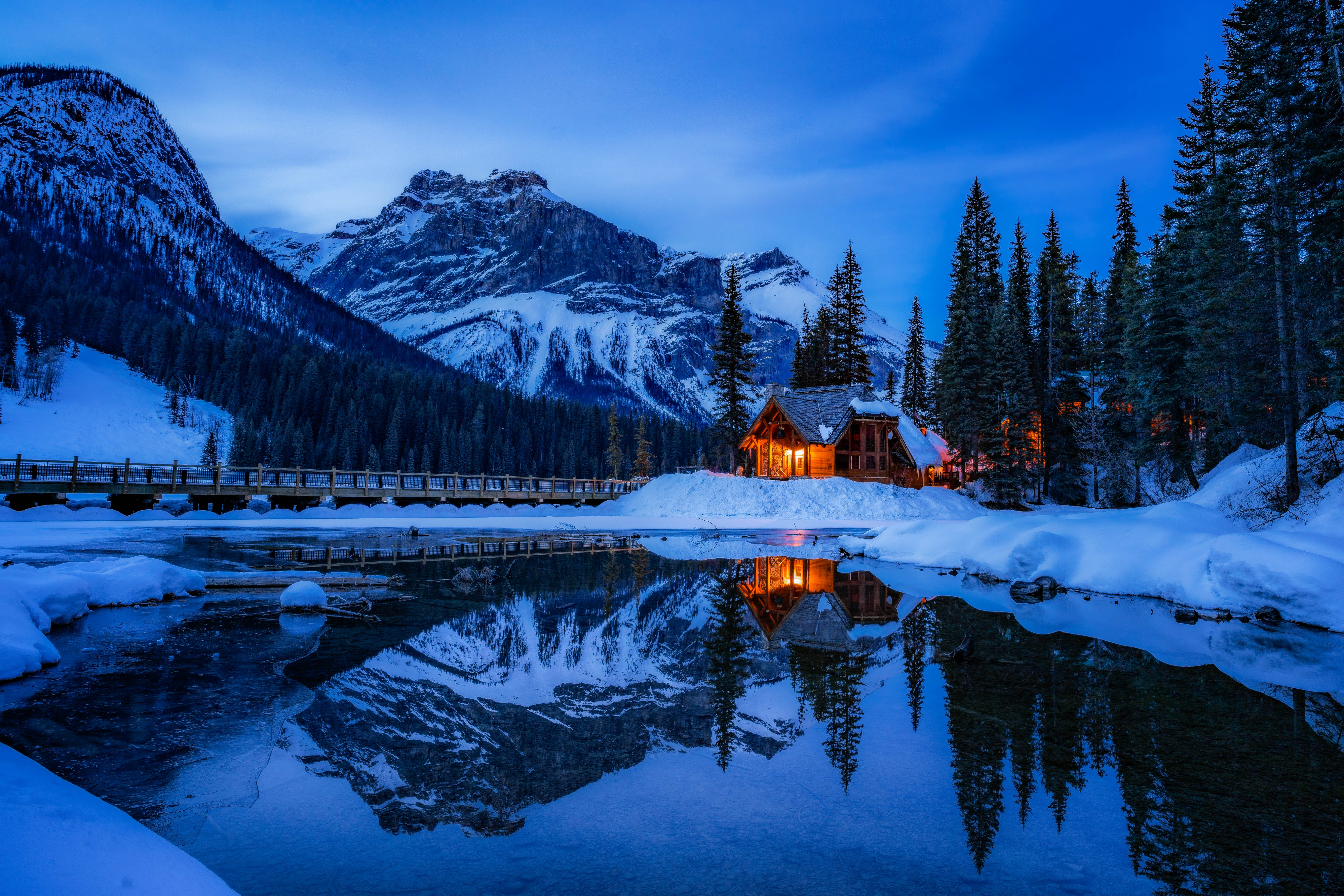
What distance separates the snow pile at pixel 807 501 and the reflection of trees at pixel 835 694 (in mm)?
28017

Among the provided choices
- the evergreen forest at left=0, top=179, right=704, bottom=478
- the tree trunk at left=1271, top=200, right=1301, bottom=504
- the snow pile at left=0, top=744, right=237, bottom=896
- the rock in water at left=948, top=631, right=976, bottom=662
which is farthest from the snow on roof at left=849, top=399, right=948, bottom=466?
the snow pile at left=0, top=744, right=237, bottom=896

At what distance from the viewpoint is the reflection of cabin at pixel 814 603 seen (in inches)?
434

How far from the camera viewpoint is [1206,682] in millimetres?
8422

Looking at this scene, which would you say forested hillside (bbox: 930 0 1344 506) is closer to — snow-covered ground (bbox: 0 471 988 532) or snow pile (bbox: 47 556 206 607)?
snow-covered ground (bbox: 0 471 988 532)

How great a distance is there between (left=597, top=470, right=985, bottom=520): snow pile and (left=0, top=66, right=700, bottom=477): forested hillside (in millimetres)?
39991

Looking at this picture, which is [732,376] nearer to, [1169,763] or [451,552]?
[451,552]

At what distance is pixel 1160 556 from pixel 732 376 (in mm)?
36097

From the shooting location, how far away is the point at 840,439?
45.0 meters

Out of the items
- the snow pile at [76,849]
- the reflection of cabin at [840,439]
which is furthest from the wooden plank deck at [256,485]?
the snow pile at [76,849]

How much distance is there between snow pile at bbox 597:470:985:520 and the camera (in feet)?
123

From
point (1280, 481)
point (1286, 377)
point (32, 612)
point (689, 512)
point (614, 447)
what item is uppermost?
point (614, 447)

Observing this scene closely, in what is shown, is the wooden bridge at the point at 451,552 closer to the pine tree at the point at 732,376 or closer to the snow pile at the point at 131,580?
the snow pile at the point at 131,580

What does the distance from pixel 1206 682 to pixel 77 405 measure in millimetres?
110928

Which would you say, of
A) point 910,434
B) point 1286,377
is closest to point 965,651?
point 1286,377
